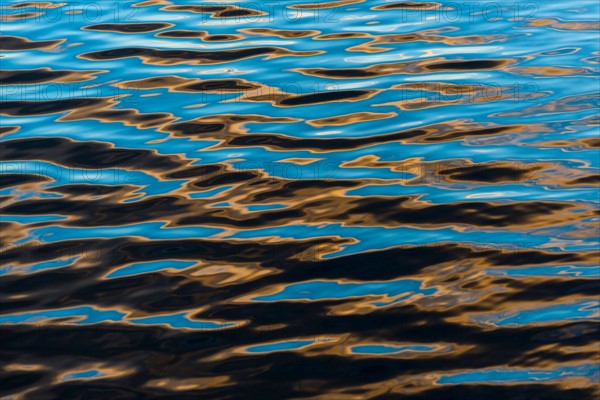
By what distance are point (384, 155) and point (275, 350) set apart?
1518 millimetres

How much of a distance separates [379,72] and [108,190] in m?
1.78

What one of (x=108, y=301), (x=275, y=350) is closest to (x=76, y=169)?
(x=108, y=301)

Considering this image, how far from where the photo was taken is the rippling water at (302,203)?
2.91m

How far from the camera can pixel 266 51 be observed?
5418 millimetres

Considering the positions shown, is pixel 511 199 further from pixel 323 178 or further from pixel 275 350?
pixel 275 350

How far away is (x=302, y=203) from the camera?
12.8 ft

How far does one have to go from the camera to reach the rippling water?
2914 millimetres

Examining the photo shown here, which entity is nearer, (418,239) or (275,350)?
(275,350)

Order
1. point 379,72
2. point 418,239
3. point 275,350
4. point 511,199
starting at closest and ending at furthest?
point 275,350 → point 418,239 → point 511,199 → point 379,72

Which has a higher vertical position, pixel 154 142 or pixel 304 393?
pixel 154 142

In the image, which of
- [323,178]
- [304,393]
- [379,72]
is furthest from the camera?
[379,72]

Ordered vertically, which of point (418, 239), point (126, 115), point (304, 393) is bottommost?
point (304, 393)

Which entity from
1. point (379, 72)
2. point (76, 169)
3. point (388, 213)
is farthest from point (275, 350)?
point (379, 72)

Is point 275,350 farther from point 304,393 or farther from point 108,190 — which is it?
point 108,190
